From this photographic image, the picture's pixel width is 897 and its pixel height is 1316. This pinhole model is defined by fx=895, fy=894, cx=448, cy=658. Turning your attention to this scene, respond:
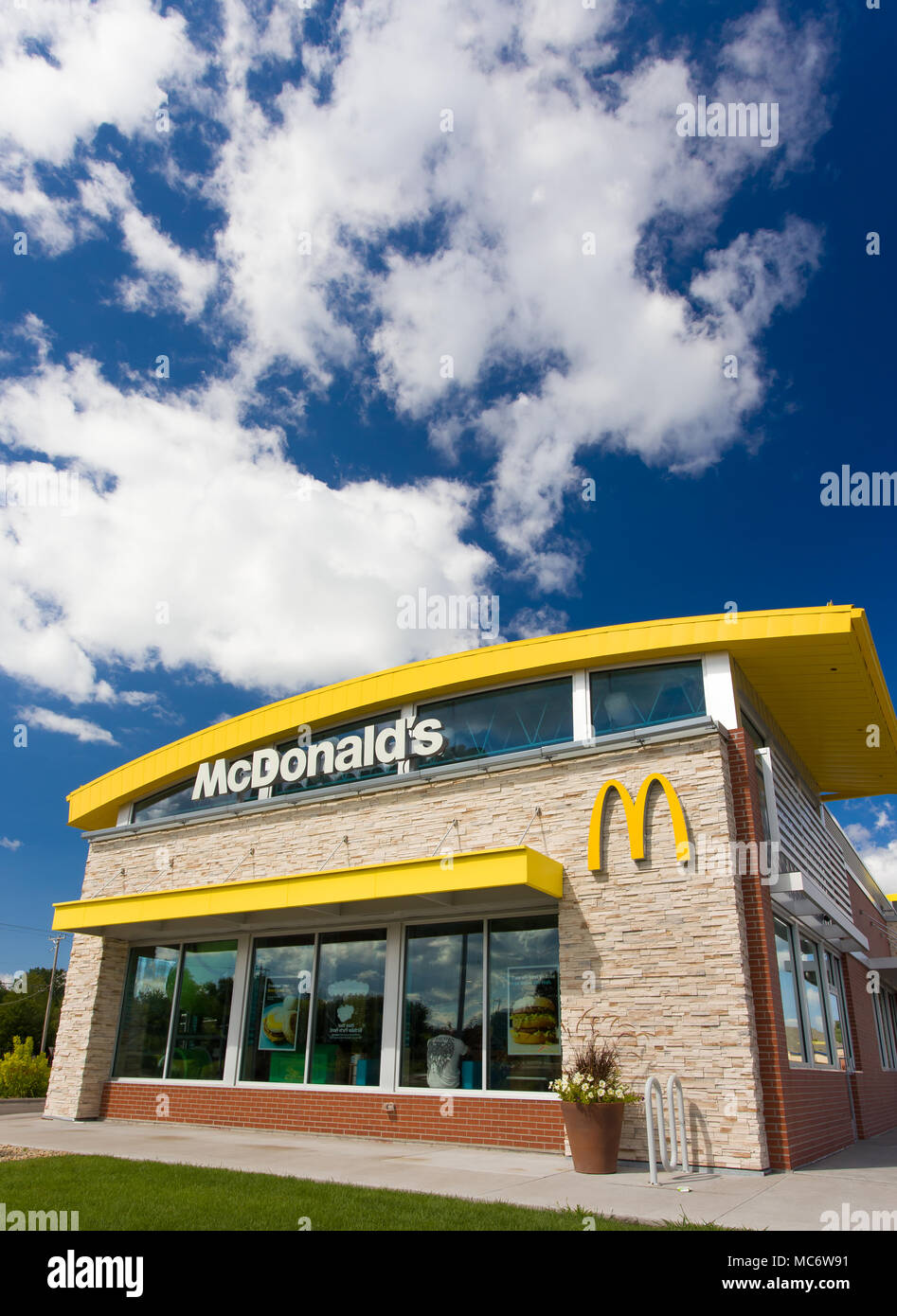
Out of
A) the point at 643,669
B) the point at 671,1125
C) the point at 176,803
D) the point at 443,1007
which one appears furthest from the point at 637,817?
the point at 176,803

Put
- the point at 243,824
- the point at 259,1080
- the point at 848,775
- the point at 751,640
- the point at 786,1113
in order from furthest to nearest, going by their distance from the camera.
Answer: the point at 848,775 < the point at 243,824 < the point at 259,1080 < the point at 751,640 < the point at 786,1113

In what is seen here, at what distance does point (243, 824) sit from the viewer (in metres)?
15.5

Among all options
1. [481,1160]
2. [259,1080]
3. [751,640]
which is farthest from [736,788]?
[259,1080]

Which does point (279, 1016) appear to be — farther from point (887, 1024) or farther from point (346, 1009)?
point (887, 1024)

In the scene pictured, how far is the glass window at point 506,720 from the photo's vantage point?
515 inches

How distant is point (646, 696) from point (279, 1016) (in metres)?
7.48

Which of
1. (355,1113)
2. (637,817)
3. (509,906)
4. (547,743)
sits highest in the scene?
(547,743)

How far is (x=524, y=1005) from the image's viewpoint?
11609mm

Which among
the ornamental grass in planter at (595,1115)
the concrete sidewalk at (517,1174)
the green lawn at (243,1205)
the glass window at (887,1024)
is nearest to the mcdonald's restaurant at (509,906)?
the concrete sidewalk at (517,1174)

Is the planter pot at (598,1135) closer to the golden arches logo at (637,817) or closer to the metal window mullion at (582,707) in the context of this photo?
the golden arches logo at (637,817)

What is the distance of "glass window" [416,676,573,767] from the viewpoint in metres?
13.1

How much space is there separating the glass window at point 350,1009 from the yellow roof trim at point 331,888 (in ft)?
3.85

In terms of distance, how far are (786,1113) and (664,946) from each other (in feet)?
6.89
